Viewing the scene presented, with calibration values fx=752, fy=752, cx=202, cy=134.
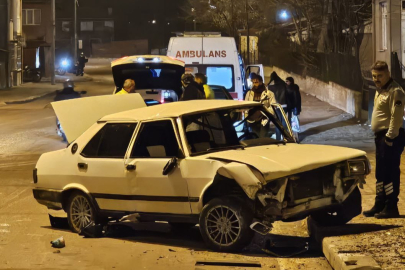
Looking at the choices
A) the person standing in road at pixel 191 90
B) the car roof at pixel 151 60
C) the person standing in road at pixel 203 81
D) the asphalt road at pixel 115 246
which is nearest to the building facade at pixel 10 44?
the car roof at pixel 151 60

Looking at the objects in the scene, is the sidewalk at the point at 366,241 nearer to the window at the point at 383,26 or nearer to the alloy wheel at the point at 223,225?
the alloy wheel at the point at 223,225

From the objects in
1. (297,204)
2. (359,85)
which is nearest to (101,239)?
(297,204)

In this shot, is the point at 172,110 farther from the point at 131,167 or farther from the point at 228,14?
the point at 228,14

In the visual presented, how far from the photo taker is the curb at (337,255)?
20.8 ft

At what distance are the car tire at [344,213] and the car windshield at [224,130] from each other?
97 centimetres

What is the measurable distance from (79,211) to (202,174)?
1996 mm

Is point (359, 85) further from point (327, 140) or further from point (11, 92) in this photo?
point (11, 92)

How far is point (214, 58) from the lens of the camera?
19.4 m

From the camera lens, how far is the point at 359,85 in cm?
2528

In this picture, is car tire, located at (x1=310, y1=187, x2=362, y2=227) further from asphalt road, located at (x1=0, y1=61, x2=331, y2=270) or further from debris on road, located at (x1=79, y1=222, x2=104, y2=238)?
debris on road, located at (x1=79, y1=222, x2=104, y2=238)

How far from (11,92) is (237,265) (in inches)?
1378

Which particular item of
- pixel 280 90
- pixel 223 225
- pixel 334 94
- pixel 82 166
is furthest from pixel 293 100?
pixel 334 94

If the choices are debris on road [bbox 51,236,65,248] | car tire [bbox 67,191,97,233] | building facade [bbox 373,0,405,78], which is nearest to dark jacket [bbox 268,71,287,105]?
building facade [bbox 373,0,405,78]

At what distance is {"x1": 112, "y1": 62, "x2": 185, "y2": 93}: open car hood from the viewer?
17125 millimetres
